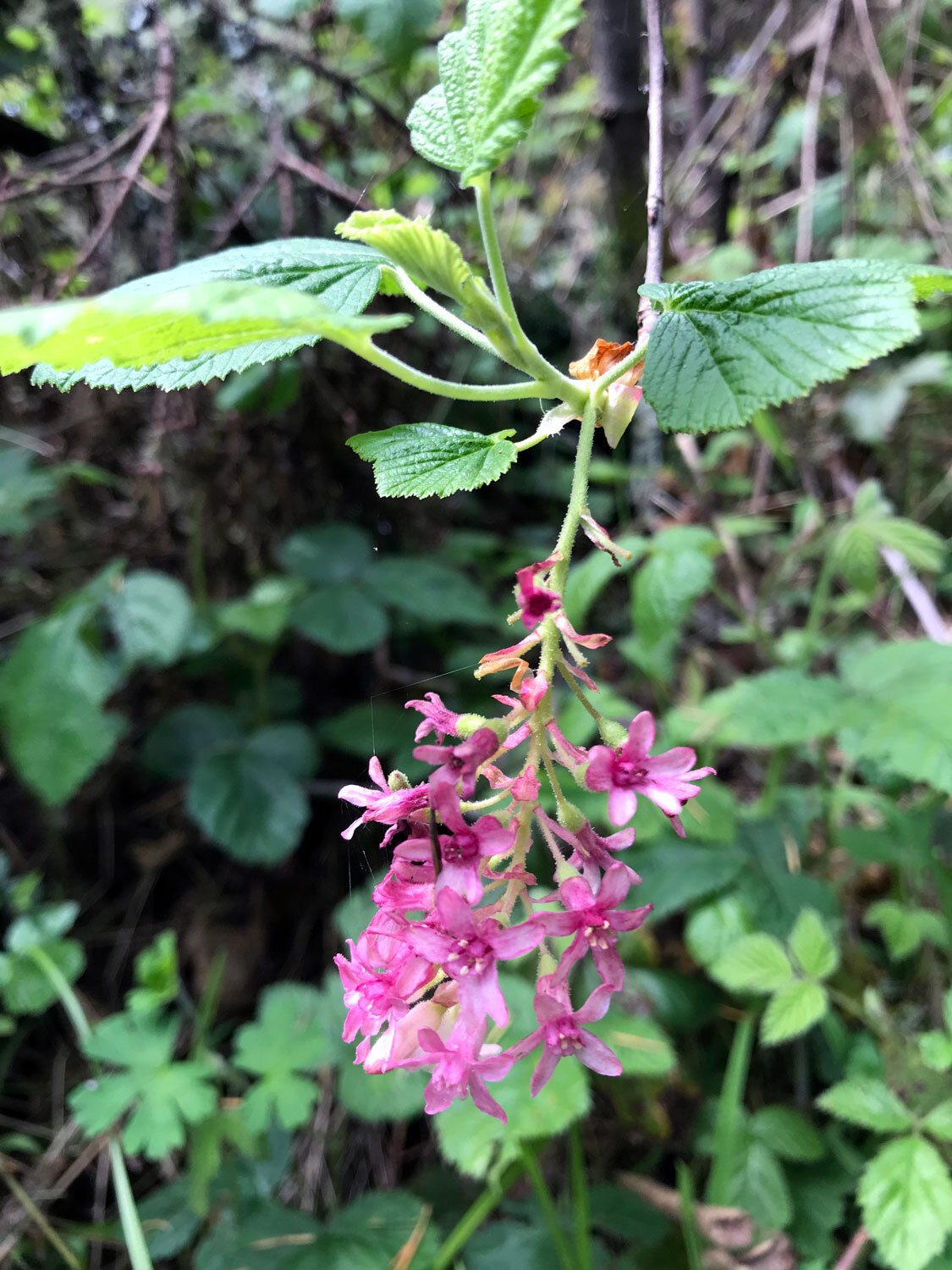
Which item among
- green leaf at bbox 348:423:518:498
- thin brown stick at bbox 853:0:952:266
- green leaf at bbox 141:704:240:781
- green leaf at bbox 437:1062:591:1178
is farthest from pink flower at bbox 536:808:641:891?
thin brown stick at bbox 853:0:952:266

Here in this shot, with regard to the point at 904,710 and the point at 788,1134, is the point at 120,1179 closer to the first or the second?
the point at 788,1134

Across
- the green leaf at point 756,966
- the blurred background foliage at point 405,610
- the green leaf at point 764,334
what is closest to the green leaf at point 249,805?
the blurred background foliage at point 405,610

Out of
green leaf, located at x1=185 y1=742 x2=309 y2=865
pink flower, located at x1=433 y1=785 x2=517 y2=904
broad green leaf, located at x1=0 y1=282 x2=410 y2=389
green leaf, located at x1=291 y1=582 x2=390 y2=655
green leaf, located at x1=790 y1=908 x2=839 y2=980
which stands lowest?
green leaf, located at x1=790 y1=908 x2=839 y2=980

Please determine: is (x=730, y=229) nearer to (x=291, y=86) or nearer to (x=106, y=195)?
(x=291, y=86)

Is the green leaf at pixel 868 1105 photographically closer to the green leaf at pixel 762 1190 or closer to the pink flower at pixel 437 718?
the green leaf at pixel 762 1190

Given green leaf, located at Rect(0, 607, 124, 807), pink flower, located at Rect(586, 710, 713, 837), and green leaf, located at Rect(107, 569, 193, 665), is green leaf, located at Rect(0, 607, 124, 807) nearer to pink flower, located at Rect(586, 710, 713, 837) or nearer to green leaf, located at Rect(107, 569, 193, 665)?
green leaf, located at Rect(107, 569, 193, 665)
